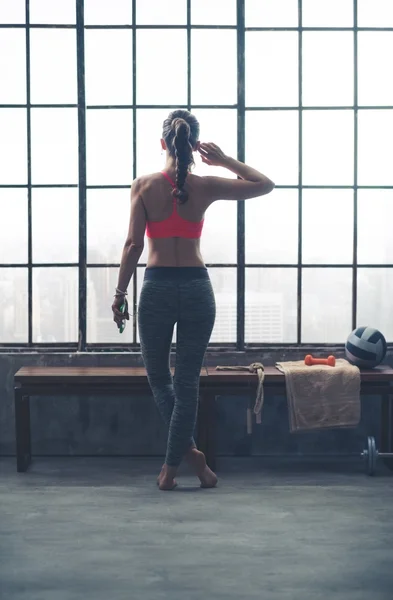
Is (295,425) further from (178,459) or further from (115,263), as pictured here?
(115,263)

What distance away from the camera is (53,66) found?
17.0 ft

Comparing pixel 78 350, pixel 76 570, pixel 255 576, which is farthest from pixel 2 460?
pixel 255 576

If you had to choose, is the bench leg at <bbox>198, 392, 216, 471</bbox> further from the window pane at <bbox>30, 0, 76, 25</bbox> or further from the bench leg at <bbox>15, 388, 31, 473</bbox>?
the window pane at <bbox>30, 0, 76, 25</bbox>

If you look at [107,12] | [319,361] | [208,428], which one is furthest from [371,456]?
[107,12]

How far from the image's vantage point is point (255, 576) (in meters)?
3.12

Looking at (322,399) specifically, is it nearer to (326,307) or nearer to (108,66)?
(326,307)

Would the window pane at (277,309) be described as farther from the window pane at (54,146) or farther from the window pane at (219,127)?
the window pane at (54,146)

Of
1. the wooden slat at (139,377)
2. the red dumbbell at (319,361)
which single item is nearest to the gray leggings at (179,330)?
the wooden slat at (139,377)

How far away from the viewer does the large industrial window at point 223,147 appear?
518 cm

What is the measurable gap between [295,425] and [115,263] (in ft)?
4.78

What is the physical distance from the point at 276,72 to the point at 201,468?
7.85ft

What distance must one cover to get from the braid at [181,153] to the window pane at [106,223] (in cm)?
107

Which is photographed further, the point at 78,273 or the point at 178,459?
the point at 78,273

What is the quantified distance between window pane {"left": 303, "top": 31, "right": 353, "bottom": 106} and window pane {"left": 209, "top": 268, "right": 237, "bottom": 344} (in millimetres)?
1131
